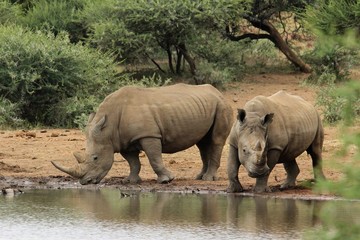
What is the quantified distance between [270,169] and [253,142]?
567mm

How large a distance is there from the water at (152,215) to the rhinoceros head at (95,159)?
19cm

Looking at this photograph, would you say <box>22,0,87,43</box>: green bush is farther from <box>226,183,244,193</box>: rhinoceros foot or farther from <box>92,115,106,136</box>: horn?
<box>226,183,244,193</box>: rhinoceros foot

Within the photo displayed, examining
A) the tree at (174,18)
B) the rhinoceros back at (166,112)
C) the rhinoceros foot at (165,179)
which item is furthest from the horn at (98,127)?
the tree at (174,18)

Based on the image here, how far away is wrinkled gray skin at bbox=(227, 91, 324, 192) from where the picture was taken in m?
11.3

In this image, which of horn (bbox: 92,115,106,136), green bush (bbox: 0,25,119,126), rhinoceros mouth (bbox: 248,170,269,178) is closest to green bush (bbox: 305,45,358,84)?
green bush (bbox: 0,25,119,126)

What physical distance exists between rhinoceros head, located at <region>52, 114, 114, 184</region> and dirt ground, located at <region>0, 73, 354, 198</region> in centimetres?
31

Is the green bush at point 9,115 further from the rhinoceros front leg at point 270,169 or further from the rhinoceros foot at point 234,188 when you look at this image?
the rhinoceros front leg at point 270,169

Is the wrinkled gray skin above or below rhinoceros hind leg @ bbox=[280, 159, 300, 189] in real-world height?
above

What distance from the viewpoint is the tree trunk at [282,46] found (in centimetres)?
2427

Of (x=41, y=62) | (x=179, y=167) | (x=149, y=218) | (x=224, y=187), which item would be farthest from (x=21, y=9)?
(x=149, y=218)

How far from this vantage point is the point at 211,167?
43.3ft

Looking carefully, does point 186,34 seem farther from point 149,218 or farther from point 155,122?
point 149,218

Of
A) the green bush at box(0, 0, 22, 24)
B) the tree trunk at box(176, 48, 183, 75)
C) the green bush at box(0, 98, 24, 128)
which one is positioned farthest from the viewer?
the green bush at box(0, 0, 22, 24)

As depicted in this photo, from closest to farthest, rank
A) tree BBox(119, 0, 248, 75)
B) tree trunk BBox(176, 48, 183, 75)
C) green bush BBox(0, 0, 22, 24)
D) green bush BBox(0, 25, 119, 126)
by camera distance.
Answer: green bush BBox(0, 25, 119, 126) < tree BBox(119, 0, 248, 75) < tree trunk BBox(176, 48, 183, 75) < green bush BBox(0, 0, 22, 24)
